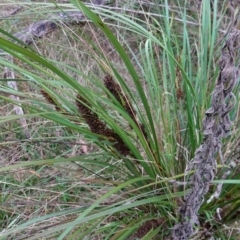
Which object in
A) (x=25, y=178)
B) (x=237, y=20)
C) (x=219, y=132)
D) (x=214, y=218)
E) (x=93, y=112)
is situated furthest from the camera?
→ (x=25, y=178)

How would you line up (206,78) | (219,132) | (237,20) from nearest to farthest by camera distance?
(237,20) < (219,132) < (206,78)

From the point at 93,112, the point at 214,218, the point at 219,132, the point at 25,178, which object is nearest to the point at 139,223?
the point at 214,218

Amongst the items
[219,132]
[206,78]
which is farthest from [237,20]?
[206,78]

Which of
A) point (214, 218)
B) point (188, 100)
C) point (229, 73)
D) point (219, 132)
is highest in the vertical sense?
point (229, 73)

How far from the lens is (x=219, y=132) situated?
2.51 ft

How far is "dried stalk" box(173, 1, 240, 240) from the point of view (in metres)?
0.63

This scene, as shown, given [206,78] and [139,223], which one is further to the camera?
[206,78]

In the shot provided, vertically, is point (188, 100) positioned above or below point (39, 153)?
Result: above

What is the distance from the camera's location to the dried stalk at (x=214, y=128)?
635mm

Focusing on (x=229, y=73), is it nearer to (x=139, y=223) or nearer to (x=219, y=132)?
(x=219, y=132)

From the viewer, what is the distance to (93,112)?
1.00 meters

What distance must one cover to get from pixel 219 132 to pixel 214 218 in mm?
418

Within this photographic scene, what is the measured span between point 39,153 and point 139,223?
73 centimetres

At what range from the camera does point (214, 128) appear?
2.49 feet
